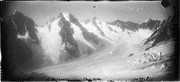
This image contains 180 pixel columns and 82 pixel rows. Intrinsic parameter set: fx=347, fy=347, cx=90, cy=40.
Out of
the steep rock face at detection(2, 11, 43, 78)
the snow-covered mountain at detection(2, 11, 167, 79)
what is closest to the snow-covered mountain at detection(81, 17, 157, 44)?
the snow-covered mountain at detection(2, 11, 167, 79)

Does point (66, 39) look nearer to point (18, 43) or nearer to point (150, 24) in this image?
point (18, 43)

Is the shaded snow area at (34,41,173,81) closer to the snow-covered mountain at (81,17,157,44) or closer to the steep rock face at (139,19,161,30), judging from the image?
the snow-covered mountain at (81,17,157,44)

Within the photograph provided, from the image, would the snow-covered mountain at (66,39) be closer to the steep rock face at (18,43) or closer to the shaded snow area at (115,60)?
the shaded snow area at (115,60)

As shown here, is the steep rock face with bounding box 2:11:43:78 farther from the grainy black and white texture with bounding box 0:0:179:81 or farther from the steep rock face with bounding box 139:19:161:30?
the steep rock face with bounding box 139:19:161:30

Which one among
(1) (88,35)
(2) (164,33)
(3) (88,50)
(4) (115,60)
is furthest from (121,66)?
(2) (164,33)

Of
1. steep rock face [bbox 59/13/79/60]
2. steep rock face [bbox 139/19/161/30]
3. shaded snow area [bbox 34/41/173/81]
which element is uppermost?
steep rock face [bbox 139/19/161/30]

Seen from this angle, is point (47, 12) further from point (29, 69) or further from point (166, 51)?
point (166, 51)

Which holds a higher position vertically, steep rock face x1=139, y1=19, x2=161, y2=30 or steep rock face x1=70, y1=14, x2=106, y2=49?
steep rock face x1=139, y1=19, x2=161, y2=30

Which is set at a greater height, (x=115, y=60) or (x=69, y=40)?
(x=69, y=40)

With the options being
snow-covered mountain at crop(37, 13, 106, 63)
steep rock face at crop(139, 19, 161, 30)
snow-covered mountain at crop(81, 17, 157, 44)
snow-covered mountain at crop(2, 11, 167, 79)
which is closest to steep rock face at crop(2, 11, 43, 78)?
snow-covered mountain at crop(2, 11, 167, 79)

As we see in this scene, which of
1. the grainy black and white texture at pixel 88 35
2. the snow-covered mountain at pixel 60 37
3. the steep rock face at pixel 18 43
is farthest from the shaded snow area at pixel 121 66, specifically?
the steep rock face at pixel 18 43
